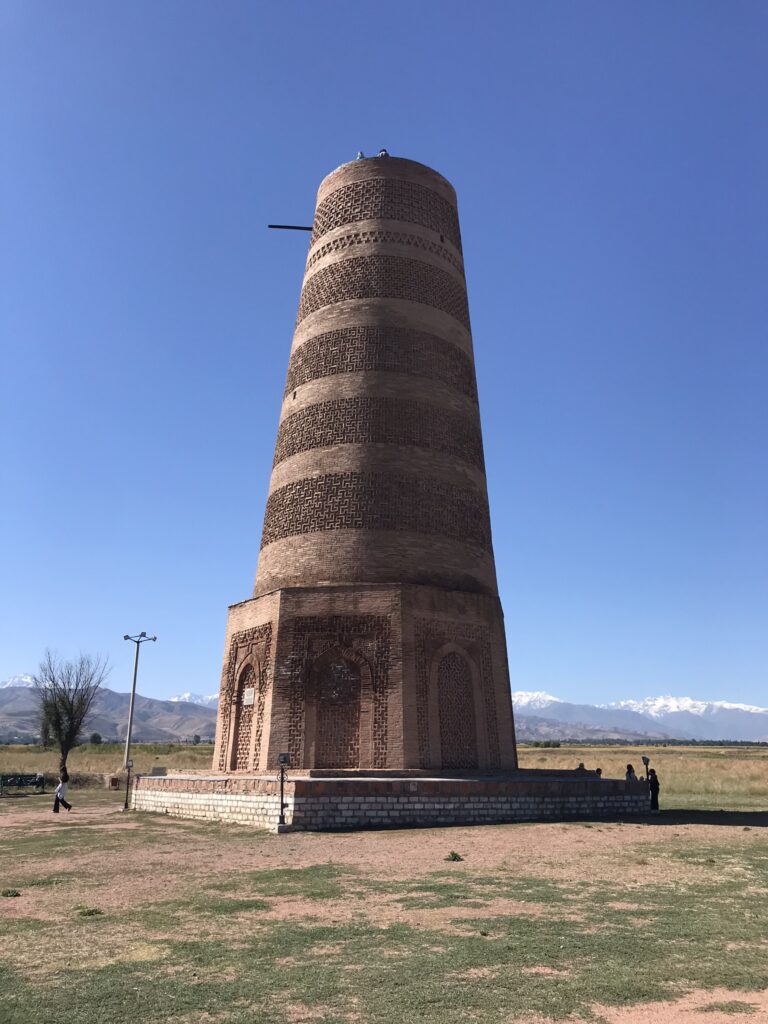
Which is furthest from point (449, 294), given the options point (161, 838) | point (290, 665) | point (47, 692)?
point (47, 692)

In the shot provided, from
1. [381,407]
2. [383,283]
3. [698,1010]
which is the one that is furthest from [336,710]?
[698,1010]

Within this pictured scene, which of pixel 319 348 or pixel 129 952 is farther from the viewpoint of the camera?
pixel 319 348

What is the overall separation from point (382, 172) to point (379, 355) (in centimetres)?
591

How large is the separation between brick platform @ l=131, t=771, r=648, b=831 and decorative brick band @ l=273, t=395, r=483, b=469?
8189mm

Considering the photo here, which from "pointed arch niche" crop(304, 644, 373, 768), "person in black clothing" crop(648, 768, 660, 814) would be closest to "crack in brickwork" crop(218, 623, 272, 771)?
"pointed arch niche" crop(304, 644, 373, 768)

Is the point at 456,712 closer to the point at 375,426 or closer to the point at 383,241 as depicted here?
the point at 375,426

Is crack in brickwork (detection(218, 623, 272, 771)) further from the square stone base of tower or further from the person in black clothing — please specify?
the person in black clothing

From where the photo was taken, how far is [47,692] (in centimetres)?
4566

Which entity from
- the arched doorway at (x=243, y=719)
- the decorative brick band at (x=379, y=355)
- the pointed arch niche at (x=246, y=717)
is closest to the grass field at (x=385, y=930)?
the pointed arch niche at (x=246, y=717)

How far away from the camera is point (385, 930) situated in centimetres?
693

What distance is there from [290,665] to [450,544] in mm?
4995

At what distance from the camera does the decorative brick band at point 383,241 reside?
22125 mm

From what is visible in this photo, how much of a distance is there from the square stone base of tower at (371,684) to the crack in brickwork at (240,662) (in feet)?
0.19

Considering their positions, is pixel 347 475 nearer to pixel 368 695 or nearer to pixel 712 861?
pixel 368 695
